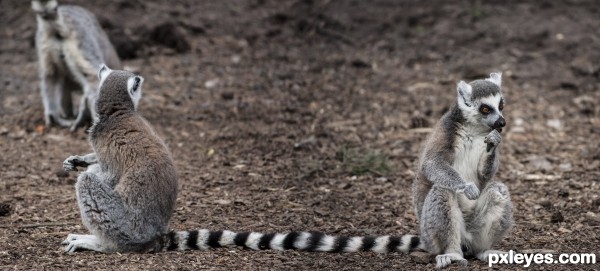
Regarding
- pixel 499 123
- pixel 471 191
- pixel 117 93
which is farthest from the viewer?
pixel 117 93

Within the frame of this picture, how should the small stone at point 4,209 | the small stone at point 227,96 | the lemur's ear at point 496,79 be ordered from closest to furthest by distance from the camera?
the lemur's ear at point 496,79, the small stone at point 4,209, the small stone at point 227,96

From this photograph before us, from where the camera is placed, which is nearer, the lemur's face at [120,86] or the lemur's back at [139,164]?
the lemur's back at [139,164]

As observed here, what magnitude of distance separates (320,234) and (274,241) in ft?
1.22

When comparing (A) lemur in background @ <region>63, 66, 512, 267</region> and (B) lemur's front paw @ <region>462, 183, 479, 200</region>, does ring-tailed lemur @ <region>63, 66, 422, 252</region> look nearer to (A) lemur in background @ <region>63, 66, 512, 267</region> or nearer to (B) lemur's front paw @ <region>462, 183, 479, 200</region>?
(A) lemur in background @ <region>63, 66, 512, 267</region>

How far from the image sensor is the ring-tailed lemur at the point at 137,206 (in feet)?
21.9

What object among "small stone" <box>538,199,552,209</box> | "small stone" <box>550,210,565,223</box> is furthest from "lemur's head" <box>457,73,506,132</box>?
"small stone" <box>538,199,552,209</box>

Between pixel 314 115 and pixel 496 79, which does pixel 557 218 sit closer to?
pixel 496 79

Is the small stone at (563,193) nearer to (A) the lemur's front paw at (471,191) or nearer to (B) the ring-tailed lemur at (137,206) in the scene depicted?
(B) the ring-tailed lemur at (137,206)

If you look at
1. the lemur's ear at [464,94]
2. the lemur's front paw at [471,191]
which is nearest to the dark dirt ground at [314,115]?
the lemur's front paw at [471,191]

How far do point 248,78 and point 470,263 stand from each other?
6.92 meters

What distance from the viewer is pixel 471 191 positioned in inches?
255

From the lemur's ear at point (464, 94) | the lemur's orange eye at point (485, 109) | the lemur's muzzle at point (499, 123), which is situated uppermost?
the lemur's ear at point (464, 94)

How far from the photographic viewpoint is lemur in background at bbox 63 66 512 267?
6.64 metres

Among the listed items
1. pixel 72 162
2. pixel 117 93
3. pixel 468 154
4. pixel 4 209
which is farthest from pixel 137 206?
pixel 468 154
